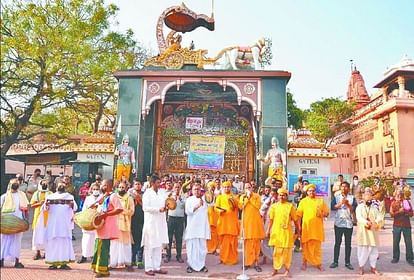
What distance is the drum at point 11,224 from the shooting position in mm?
6145

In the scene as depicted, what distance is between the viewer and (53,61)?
1423 centimetres

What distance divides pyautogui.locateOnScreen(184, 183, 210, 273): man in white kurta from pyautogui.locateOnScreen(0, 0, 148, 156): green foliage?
980 centimetres

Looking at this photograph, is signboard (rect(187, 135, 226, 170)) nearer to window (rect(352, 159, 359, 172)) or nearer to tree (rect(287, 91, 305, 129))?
tree (rect(287, 91, 305, 129))

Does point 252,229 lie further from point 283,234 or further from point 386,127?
point 386,127

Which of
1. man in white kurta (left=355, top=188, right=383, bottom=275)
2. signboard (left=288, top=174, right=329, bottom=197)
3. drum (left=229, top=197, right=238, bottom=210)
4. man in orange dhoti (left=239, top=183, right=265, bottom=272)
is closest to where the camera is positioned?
man in white kurta (left=355, top=188, right=383, bottom=275)

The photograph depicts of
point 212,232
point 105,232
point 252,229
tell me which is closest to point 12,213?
point 105,232

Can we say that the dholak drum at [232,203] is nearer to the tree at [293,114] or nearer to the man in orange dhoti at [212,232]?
the man in orange dhoti at [212,232]

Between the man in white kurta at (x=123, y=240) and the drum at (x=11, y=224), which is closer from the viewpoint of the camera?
the drum at (x=11, y=224)

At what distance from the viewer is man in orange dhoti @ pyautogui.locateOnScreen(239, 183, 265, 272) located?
6836 mm

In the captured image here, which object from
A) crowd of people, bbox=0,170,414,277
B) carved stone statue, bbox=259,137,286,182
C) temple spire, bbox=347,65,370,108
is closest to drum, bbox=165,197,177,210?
A: crowd of people, bbox=0,170,414,277

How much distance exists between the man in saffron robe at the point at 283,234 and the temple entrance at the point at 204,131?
9.49 meters

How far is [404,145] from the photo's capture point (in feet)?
67.8

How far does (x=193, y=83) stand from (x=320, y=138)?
15362 mm

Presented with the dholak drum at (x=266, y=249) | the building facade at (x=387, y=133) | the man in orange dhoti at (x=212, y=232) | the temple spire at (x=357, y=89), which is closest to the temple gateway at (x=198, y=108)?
the man in orange dhoti at (x=212, y=232)
